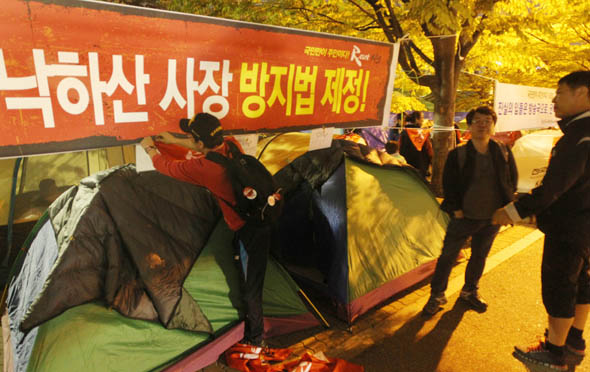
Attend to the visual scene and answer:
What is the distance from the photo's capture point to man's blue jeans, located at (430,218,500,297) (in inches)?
140

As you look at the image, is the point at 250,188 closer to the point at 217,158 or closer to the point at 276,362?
the point at 217,158

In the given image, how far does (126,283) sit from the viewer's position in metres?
2.77

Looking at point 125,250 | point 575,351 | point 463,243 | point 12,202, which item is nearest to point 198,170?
point 125,250

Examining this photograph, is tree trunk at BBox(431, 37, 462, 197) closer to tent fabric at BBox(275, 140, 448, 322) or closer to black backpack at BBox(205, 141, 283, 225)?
tent fabric at BBox(275, 140, 448, 322)

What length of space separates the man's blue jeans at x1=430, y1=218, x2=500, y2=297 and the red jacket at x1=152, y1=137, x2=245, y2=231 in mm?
2118

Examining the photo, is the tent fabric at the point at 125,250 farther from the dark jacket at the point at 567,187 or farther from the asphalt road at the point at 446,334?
the dark jacket at the point at 567,187

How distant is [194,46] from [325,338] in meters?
2.67

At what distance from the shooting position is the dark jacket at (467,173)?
3.43m

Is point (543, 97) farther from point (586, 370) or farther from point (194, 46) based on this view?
point (194, 46)

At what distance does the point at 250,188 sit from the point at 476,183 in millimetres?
2100

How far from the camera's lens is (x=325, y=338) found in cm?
344

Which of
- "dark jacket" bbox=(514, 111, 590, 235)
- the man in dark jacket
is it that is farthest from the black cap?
"dark jacket" bbox=(514, 111, 590, 235)

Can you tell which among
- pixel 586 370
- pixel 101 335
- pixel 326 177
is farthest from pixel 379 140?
pixel 101 335

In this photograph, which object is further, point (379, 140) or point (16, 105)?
point (379, 140)
